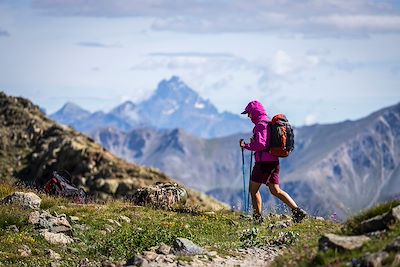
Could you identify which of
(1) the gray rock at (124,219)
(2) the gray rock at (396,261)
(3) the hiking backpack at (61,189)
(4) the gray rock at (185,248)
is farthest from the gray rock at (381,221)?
(3) the hiking backpack at (61,189)

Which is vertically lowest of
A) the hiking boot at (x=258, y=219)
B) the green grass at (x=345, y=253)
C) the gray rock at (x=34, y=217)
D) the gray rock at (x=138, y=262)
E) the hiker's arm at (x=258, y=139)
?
the gray rock at (x=34, y=217)

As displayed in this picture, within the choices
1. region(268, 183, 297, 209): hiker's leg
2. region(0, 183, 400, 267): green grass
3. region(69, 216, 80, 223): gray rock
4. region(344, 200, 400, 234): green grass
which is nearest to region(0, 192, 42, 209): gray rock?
region(0, 183, 400, 267): green grass

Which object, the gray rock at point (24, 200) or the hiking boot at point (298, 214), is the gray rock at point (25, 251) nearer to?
the gray rock at point (24, 200)

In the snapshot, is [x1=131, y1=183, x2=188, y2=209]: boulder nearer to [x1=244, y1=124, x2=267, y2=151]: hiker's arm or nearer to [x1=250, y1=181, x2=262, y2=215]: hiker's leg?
[x1=250, y1=181, x2=262, y2=215]: hiker's leg

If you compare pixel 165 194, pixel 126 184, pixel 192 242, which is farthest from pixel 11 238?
pixel 126 184

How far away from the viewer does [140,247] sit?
14578 mm

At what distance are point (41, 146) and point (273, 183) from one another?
9852 centimetres

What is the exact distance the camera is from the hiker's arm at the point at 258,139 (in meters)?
17.5

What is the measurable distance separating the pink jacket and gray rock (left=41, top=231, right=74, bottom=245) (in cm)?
515

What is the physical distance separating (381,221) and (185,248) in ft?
14.0

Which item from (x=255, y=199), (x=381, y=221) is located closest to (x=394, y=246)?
(x=381, y=221)

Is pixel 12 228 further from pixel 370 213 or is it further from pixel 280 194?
pixel 370 213

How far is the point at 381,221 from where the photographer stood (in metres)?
11.3

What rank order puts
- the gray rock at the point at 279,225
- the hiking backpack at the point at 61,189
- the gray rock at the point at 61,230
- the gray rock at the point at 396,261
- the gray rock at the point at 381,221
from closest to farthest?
1. the gray rock at the point at 396,261
2. the gray rock at the point at 381,221
3. the gray rock at the point at 61,230
4. the gray rock at the point at 279,225
5. the hiking backpack at the point at 61,189
